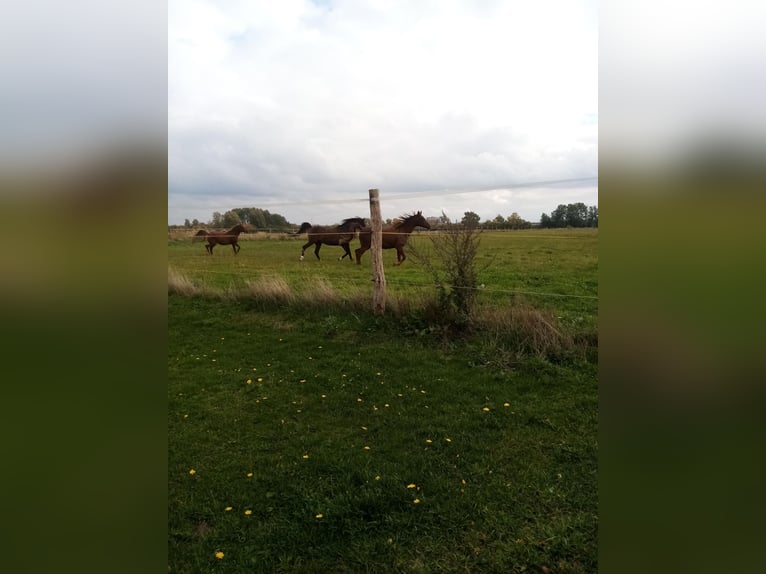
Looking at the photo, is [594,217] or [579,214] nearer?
[594,217]

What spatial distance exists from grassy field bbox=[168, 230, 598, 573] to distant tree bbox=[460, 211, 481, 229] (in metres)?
0.39

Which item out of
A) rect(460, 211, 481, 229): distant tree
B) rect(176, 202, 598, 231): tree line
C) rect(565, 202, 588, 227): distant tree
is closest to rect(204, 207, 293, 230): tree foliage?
rect(176, 202, 598, 231): tree line

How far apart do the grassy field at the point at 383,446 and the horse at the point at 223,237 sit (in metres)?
7.07

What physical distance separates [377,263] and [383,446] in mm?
3575

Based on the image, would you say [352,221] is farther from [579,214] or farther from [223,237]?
[579,214]

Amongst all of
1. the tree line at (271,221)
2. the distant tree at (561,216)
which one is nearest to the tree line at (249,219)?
the tree line at (271,221)

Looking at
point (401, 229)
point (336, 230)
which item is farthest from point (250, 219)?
point (401, 229)

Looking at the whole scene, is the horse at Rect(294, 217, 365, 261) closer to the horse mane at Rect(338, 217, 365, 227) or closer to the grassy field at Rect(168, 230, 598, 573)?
the horse mane at Rect(338, 217, 365, 227)

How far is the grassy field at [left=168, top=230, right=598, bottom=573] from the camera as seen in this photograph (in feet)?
8.32

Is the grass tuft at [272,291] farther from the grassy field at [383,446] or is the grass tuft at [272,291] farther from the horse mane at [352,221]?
the horse mane at [352,221]

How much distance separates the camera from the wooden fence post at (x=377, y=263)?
6.76 meters

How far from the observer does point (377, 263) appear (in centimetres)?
676

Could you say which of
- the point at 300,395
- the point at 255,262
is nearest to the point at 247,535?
the point at 300,395
